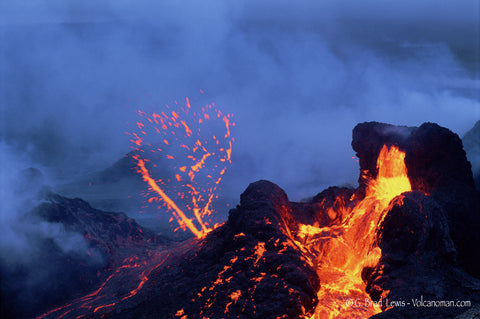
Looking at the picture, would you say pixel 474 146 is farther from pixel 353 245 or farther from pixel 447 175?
pixel 353 245

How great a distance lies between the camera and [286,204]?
707 inches

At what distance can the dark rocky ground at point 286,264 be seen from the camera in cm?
1137

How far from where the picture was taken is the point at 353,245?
15.8 m

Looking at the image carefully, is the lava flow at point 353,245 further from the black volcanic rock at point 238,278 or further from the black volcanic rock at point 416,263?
the black volcanic rock at point 238,278

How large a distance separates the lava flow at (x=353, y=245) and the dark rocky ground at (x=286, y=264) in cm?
48

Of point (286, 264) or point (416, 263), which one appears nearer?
point (416, 263)

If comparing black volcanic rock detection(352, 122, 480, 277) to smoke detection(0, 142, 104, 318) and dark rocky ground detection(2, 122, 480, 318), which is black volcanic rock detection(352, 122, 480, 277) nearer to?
dark rocky ground detection(2, 122, 480, 318)

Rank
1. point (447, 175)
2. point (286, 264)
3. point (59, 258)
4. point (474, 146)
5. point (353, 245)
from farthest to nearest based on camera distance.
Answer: point (474, 146) < point (59, 258) < point (353, 245) < point (447, 175) < point (286, 264)

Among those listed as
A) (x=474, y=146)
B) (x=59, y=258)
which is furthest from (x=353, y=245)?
(x=474, y=146)

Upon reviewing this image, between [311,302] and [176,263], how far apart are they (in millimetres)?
7251

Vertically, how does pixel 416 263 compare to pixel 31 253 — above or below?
below

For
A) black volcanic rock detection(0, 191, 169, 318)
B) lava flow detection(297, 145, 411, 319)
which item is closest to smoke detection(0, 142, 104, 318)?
black volcanic rock detection(0, 191, 169, 318)

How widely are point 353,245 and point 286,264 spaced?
4882 millimetres

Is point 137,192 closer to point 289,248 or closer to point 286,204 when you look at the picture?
point 286,204
